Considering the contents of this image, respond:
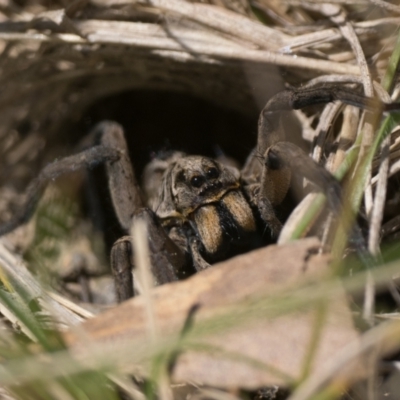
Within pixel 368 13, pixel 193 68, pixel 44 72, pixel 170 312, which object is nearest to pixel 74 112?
pixel 44 72

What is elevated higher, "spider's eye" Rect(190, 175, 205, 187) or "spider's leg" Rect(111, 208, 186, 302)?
"spider's eye" Rect(190, 175, 205, 187)

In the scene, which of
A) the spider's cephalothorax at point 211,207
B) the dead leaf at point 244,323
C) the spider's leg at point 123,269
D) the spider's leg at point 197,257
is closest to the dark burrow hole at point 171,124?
the spider's cephalothorax at point 211,207

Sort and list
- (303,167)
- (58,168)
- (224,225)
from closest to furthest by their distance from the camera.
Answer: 1. (303,167)
2. (224,225)
3. (58,168)

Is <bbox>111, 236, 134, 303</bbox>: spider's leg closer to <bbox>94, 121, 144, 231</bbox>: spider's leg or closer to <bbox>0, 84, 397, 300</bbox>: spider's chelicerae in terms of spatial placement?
<bbox>0, 84, 397, 300</bbox>: spider's chelicerae

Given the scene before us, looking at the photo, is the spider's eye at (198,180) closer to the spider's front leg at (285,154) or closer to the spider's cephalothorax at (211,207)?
the spider's cephalothorax at (211,207)

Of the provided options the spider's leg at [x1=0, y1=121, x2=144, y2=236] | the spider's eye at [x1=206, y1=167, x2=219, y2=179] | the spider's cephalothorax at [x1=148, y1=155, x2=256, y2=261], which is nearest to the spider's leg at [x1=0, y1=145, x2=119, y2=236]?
the spider's leg at [x1=0, y1=121, x2=144, y2=236]

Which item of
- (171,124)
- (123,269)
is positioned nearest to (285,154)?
(123,269)

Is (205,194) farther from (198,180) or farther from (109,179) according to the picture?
(109,179)
